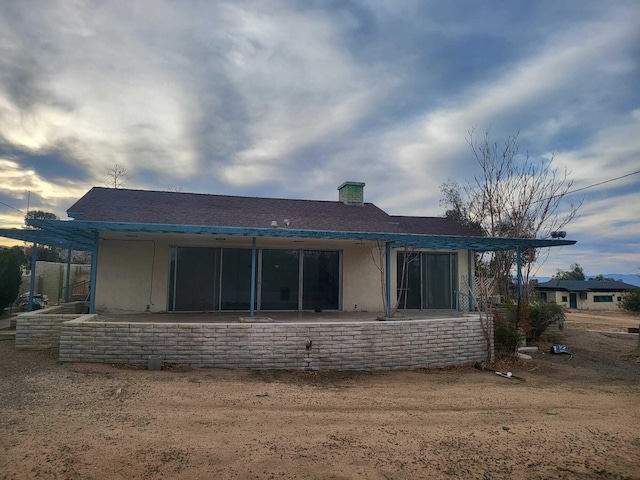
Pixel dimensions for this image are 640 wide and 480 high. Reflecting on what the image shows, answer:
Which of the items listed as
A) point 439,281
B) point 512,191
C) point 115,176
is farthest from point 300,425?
point 115,176

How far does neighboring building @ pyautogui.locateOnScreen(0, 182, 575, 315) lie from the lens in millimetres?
10891

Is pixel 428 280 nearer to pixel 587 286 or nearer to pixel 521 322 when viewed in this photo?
pixel 521 322

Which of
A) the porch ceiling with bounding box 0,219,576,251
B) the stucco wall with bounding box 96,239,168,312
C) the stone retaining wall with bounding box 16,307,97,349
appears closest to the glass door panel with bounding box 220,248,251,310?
the stucco wall with bounding box 96,239,168,312

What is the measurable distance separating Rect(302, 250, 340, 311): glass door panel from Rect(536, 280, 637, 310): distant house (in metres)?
26.5

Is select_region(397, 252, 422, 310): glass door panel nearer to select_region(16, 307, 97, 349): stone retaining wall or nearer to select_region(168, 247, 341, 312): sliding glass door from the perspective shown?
select_region(168, 247, 341, 312): sliding glass door

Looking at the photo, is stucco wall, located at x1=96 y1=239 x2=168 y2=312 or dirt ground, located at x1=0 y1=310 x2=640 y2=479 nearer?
dirt ground, located at x1=0 y1=310 x2=640 y2=479

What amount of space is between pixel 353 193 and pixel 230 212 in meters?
5.38

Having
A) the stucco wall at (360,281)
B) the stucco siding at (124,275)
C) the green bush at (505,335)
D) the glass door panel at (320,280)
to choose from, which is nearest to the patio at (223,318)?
the stucco siding at (124,275)

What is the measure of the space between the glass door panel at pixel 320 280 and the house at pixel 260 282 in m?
0.03

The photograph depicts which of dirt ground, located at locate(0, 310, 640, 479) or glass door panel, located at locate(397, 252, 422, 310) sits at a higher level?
glass door panel, located at locate(397, 252, 422, 310)

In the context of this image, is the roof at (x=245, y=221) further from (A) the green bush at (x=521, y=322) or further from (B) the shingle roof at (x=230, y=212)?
(A) the green bush at (x=521, y=322)

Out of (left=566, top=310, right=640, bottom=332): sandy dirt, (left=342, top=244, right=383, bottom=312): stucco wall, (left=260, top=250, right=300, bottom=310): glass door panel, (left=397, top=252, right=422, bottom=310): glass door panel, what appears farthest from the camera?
(left=566, top=310, right=640, bottom=332): sandy dirt

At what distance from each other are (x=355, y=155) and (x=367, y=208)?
11.0ft

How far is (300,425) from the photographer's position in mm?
5082
